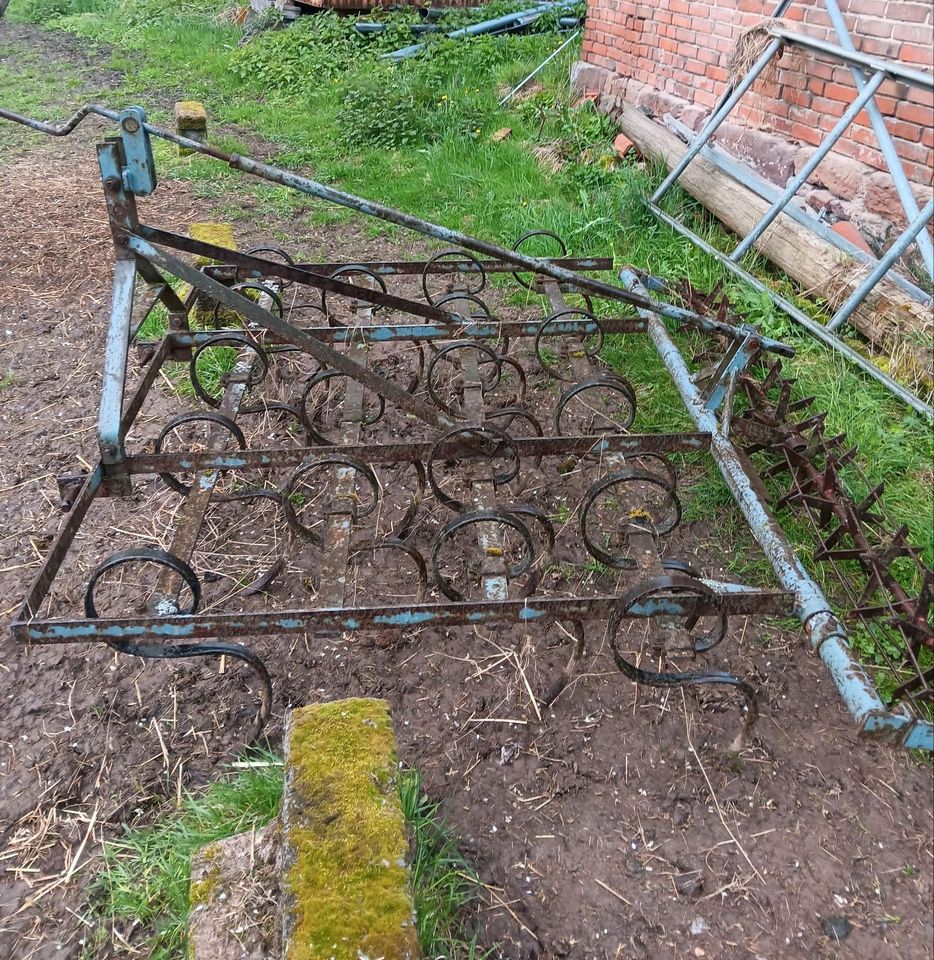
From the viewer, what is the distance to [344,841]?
5.54 feet

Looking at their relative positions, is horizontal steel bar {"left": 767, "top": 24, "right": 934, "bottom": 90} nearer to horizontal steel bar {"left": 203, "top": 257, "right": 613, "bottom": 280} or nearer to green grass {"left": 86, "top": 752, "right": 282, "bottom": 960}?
horizontal steel bar {"left": 203, "top": 257, "right": 613, "bottom": 280}

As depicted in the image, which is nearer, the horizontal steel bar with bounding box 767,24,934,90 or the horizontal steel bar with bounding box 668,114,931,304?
the horizontal steel bar with bounding box 767,24,934,90

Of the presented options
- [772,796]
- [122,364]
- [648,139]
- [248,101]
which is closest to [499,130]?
[648,139]

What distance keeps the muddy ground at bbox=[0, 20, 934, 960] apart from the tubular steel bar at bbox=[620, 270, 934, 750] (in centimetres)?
48

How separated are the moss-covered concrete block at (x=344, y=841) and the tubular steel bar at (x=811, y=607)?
1.11 m

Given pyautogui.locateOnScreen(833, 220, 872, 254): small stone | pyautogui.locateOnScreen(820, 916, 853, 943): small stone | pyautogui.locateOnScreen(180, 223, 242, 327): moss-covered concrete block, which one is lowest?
pyautogui.locateOnScreen(180, 223, 242, 327): moss-covered concrete block

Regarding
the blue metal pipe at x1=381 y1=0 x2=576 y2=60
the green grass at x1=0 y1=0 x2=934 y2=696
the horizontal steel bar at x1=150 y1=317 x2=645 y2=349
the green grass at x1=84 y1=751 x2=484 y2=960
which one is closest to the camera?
the green grass at x1=84 y1=751 x2=484 y2=960

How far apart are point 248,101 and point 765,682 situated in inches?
373

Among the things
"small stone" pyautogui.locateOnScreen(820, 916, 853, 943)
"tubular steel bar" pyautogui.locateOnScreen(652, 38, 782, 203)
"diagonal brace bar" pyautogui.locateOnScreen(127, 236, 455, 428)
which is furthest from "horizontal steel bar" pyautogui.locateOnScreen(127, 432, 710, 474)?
"tubular steel bar" pyautogui.locateOnScreen(652, 38, 782, 203)

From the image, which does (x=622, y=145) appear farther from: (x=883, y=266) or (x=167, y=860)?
(x=167, y=860)

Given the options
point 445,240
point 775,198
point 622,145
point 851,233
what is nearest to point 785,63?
point 775,198

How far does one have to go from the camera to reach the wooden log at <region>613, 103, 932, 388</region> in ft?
12.4

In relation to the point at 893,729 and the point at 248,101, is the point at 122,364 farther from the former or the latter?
the point at 248,101

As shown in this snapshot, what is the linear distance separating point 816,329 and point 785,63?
2136 mm
